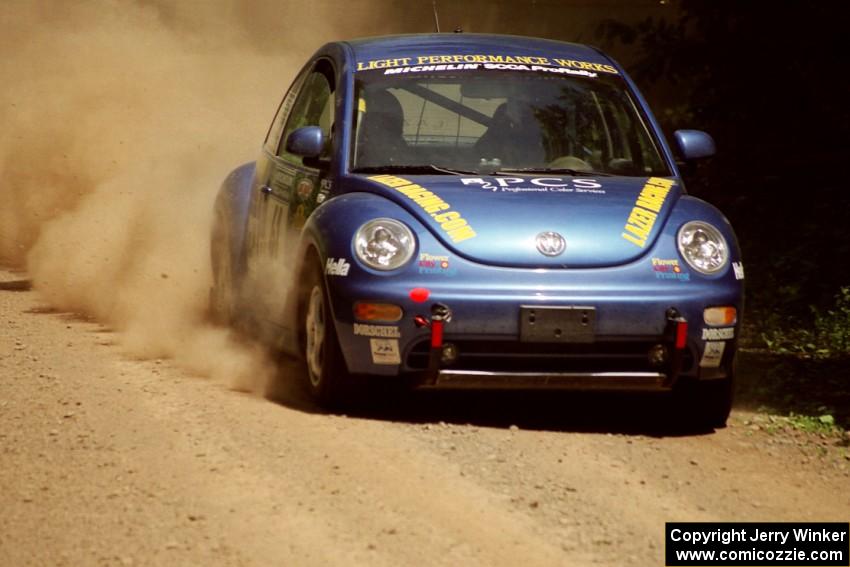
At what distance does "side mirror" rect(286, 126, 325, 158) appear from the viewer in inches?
333

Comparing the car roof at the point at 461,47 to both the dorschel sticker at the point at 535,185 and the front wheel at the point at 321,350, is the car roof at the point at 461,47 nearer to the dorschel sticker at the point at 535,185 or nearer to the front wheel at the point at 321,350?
the dorschel sticker at the point at 535,185

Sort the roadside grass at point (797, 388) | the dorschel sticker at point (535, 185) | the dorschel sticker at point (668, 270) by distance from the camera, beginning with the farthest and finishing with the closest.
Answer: the roadside grass at point (797, 388)
the dorschel sticker at point (535, 185)
the dorschel sticker at point (668, 270)

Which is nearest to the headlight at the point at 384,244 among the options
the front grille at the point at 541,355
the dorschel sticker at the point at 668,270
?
the front grille at the point at 541,355

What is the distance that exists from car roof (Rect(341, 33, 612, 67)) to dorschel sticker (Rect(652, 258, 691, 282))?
5.99ft

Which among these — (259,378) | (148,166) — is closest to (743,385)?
(259,378)

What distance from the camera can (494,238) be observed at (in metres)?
7.66

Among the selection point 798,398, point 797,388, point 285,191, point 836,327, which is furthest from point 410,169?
point 836,327

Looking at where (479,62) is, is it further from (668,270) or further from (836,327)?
(836,327)

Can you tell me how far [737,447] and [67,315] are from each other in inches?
198

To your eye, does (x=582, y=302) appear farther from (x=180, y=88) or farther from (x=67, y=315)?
(x=180, y=88)

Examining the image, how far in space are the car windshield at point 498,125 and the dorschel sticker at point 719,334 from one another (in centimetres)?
114

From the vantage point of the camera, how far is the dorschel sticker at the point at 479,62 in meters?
8.91

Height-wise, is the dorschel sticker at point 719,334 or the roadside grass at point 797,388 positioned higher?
the dorschel sticker at point 719,334

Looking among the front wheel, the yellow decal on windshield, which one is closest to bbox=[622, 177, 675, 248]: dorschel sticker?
the yellow decal on windshield
